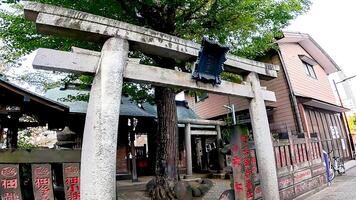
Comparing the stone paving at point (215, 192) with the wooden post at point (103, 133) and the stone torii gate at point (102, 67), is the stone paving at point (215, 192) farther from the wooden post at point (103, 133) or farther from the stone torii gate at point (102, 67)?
the wooden post at point (103, 133)

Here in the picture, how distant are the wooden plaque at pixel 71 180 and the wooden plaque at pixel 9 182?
66 centimetres

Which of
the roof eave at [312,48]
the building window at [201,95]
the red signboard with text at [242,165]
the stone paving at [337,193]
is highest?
the roof eave at [312,48]

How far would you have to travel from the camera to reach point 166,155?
8.72 meters

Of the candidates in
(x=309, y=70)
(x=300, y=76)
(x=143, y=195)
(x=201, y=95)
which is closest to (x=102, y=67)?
(x=143, y=195)

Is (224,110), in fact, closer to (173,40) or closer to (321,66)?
(321,66)

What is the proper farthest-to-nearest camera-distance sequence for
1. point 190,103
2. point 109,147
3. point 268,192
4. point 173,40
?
point 190,103 < point 268,192 < point 173,40 < point 109,147

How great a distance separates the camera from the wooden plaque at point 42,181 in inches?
163

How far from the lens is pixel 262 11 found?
838 centimetres

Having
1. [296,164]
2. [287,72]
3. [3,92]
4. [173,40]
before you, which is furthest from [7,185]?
[287,72]

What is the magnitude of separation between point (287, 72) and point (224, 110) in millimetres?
5183

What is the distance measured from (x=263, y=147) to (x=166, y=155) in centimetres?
353

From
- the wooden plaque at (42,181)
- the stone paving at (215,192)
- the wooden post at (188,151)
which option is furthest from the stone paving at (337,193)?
the wooden plaque at (42,181)

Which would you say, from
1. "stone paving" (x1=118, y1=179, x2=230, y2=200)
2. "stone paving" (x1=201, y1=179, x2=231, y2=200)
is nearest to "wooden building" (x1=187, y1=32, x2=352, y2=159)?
"stone paving" (x1=201, y1=179, x2=231, y2=200)

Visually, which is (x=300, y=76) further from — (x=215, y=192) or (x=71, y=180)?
(x=71, y=180)
